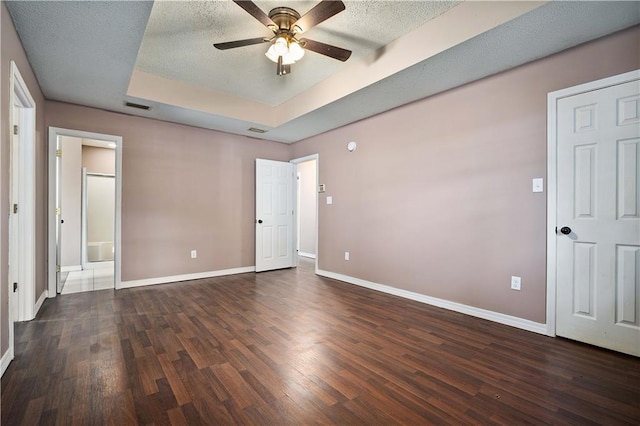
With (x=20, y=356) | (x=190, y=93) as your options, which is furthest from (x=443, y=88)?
(x=20, y=356)

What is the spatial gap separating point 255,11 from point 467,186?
8.43 ft

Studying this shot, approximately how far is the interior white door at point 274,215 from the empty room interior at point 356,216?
0.86m

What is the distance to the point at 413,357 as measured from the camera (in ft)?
7.19

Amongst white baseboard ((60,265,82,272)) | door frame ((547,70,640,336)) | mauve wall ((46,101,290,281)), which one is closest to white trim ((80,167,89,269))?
white baseboard ((60,265,82,272))

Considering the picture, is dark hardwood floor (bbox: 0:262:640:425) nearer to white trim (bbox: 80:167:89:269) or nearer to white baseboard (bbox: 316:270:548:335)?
white baseboard (bbox: 316:270:548:335)

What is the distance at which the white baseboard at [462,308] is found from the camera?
8.76 feet

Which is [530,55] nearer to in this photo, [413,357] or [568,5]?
[568,5]

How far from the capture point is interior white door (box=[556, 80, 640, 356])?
87.0 inches

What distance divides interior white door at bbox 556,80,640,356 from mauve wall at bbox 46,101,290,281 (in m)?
4.43

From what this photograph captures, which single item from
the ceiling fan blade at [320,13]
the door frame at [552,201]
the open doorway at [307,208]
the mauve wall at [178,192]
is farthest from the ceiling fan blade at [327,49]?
the open doorway at [307,208]

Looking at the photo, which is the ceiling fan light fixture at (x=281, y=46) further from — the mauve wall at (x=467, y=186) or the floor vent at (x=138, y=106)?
the floor vent at (x=138, y=106)

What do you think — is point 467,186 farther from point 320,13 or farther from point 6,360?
point 6,360

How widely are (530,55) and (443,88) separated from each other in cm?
83

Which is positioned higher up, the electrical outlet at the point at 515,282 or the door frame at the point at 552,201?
the door frame at the point at 552,201
